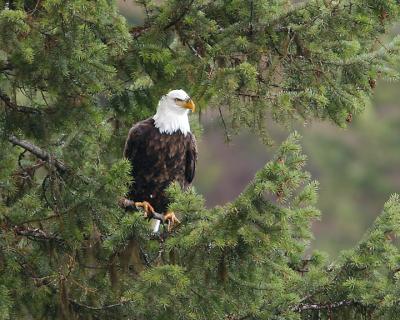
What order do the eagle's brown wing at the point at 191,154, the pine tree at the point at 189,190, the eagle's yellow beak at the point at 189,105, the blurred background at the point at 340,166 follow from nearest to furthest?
the pine tree at the point at 189,190 → the eagle's yellow beak at the point at 189,105 → the eagle's brown wing at the point at 191,154 → the blurred background at the point at 340,166

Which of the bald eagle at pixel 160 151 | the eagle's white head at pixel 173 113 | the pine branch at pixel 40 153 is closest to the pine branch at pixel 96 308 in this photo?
the pine branch at pixel 40 153

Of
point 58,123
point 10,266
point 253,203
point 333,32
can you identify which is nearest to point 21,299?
point 10,266

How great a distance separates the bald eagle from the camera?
775 centimetres

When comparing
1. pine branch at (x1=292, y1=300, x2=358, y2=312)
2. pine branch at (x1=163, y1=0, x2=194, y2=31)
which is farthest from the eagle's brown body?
pine branch at (x1=292, y1=300, x2=358, y2=312)

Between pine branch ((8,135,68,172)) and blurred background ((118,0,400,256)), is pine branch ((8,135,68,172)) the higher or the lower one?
the lower one

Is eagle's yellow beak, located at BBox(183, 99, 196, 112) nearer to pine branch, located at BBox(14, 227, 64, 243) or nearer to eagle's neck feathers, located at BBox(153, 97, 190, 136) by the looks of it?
eagle's neck feathers, located at BBox(153, 97, 190, 136)

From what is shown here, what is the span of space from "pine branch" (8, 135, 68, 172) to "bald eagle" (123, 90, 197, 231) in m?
1.30

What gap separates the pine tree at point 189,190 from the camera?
210 inches

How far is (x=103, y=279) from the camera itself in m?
6.31

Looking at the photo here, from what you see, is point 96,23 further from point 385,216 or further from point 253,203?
point 385,216

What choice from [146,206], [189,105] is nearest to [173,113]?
[189,105]

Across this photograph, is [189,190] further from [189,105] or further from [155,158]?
[155,158]

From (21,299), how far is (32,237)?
0.35m

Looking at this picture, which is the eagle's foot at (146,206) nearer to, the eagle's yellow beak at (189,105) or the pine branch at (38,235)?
the eagle's yellow beak at (189,105)
